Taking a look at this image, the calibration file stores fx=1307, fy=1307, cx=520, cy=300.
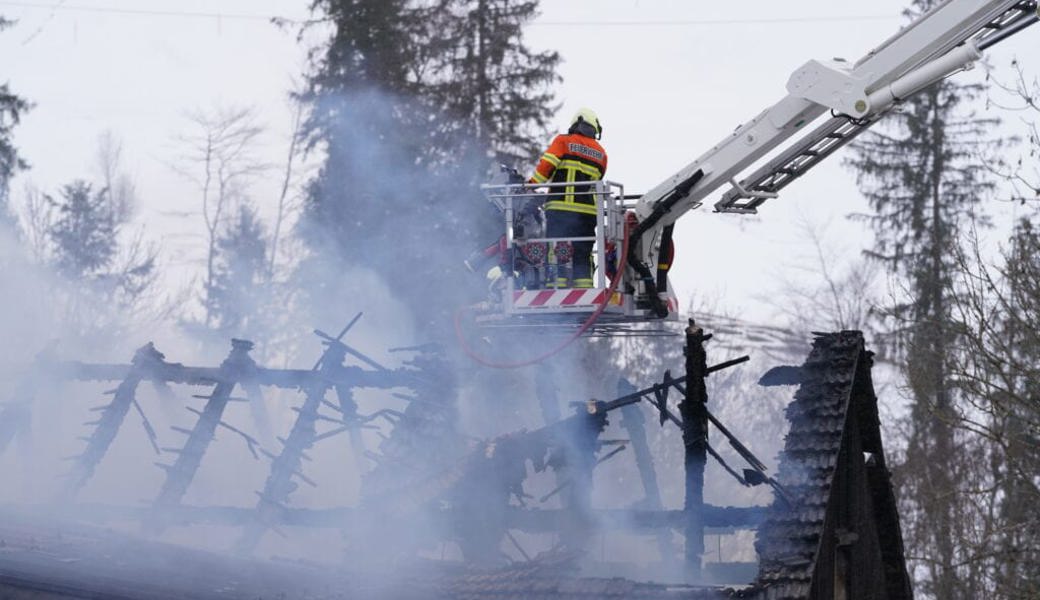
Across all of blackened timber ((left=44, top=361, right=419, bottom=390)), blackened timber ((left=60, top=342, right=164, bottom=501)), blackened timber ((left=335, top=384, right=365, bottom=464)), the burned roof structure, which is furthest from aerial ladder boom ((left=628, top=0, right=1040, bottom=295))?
blackened timber ((left=60, top=342, right=164, bottom=501))

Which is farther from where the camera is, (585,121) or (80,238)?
(80,238)

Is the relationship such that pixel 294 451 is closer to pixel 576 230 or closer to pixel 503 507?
pixel 503 507

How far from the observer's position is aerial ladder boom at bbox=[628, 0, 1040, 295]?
1179 cm

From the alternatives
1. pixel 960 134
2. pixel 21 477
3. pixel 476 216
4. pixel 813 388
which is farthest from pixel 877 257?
pixel 813 388

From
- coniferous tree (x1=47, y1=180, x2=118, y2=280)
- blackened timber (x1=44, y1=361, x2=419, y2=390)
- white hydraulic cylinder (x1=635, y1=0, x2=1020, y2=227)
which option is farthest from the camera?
coniferous tree (x1=47, y1=180, x2=118, y2=280)

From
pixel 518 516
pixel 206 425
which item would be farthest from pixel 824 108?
pixel 206 425

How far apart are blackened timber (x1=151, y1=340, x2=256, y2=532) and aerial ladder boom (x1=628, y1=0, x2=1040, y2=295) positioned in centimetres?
601

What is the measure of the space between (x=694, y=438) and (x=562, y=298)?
2.16 meters

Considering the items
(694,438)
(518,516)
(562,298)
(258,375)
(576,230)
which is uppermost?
(576,230)

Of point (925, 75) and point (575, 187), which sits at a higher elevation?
point (925, 75)

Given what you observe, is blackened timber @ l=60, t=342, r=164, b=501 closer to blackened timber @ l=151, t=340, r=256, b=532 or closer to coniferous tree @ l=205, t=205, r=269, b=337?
blackened timber @ l=151, t=340, r=256, b=532

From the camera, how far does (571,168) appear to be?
1367cm

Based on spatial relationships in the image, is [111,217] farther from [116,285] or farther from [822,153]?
[822,153]

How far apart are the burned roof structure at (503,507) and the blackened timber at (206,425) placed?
0.9 inches
